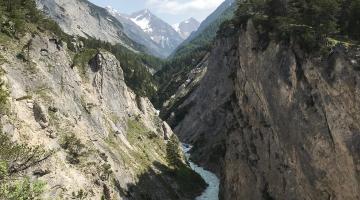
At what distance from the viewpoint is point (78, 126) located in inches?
2896

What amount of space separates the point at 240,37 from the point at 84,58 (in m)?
30.8

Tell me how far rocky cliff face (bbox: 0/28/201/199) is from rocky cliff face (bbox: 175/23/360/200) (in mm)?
17391

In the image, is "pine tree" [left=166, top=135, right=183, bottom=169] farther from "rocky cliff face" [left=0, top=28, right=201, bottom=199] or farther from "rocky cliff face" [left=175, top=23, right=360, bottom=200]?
"rocky cliff face" [left=175, top=23, right=360, bottom=200]

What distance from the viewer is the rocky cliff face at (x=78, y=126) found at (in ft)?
201

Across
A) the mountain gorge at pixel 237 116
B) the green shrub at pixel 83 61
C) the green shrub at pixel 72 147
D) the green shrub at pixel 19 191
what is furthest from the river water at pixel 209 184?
the green shrub at pixel 19 191

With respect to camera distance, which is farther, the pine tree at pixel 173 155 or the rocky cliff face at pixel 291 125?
the pine tree at pixel 173 155

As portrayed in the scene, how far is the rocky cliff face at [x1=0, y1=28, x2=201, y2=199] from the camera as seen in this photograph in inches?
2408

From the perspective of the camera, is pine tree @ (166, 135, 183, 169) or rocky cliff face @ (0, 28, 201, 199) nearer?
rocky cliff face @ (0, 28, 201, 199)

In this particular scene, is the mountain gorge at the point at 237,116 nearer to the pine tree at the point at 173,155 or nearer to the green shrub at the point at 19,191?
the pine tree at the point at 173,155

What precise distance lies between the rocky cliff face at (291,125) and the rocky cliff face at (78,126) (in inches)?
685

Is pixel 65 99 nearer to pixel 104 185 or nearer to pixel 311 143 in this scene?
pixel 104 185

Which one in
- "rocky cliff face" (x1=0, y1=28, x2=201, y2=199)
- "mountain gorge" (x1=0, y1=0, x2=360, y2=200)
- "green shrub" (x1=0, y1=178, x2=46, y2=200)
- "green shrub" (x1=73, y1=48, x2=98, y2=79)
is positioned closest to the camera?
"green shrub" (x1=0, y1=178, x2=46, y2=200)

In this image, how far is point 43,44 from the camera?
7725 centimetres

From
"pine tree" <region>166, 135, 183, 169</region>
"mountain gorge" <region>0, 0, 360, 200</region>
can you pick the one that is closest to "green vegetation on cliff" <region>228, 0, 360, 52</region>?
"mountain gorge" <region>0, 0, 360, 200</region>
